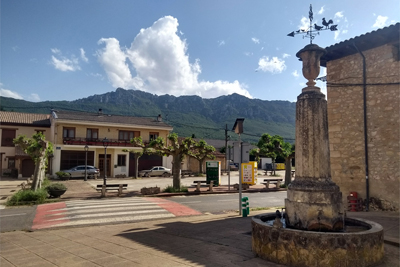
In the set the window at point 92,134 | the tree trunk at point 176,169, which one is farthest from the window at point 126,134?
the tree trunk at point 176,169

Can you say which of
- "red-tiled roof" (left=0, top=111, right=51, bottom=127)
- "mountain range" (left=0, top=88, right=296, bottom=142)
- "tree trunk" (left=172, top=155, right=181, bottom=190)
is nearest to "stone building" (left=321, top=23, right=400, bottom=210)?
"tree trunk" (left=172, top=155, right=181, bottom=190)

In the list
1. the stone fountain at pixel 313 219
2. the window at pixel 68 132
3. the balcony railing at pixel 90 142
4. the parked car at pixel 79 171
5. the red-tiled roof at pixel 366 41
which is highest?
the red-tiled roof at pixel 366 41

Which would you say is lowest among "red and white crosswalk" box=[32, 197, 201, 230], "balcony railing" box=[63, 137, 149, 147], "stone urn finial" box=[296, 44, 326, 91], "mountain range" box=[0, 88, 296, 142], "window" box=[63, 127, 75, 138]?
"red and white crosswalk" box=[32, 197, 201, 230]

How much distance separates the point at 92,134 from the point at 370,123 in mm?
30419

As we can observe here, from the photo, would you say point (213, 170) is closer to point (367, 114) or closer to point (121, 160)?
point (367, 114)

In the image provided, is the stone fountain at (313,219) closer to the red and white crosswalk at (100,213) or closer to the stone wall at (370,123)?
the stone wall at (370,123)

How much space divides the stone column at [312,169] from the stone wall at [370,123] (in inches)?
237

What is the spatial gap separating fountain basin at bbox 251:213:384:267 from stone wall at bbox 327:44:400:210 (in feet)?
20.6

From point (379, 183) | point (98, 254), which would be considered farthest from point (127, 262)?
point (379, 183)

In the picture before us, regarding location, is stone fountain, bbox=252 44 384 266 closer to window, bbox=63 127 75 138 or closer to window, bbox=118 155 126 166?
window, bbox=118 155 126 166

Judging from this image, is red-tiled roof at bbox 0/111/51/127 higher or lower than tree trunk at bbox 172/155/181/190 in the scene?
higher

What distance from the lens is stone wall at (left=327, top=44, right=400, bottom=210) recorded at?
10.2m

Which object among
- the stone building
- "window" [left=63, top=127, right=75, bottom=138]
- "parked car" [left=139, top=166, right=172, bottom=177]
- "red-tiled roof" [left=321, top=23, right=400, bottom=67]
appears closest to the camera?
"red-tiled roof" [left=321, top=23, right=400, bottom=67]

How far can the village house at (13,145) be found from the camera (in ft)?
104
